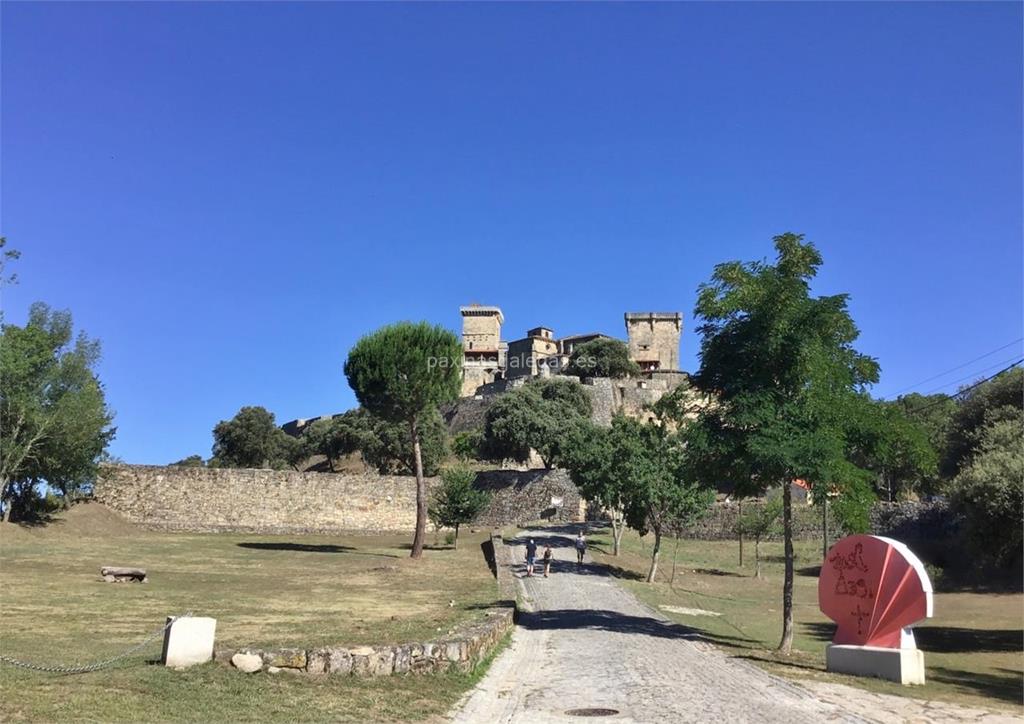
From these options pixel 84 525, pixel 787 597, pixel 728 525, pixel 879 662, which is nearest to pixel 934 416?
pixel 728 525

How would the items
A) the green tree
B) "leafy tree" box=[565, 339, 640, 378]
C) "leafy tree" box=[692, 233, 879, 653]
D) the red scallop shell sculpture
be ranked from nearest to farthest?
1. the red scallop shell sculpture
2. "leafy tree" box=[692, 233, 879, 653]
3. the green tree
4. "leafy tree" box=[565, 339, 640, 378]

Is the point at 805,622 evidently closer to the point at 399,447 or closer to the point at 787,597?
the point at 787,597

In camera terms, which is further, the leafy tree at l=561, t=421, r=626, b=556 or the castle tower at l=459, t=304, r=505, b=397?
the castle tower at l=459, t=304, r=505, b=397

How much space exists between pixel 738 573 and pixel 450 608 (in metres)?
19.5

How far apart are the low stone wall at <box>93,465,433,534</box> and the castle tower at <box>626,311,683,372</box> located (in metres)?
63.6

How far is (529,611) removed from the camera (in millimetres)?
17797

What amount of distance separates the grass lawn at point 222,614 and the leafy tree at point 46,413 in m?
2.77

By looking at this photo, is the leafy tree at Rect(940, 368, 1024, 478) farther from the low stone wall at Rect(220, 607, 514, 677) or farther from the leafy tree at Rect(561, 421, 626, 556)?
the low stone wall at Rect(220, 607, 514, 677)

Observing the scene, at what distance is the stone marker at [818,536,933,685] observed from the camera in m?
10.8

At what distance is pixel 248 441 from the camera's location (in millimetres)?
65625

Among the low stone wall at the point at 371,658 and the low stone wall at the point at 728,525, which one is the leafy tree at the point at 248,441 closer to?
the low stone wall at the point at 728,525

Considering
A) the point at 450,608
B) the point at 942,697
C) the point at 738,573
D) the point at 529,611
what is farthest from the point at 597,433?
the point at 942,697

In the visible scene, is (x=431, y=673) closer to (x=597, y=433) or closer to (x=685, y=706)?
(x=685, y=706)

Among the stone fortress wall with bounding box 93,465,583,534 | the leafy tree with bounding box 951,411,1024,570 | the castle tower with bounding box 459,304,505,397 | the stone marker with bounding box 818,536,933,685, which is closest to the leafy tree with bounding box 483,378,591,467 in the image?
the stone fortress wall with bounding box 93,465,583,534
